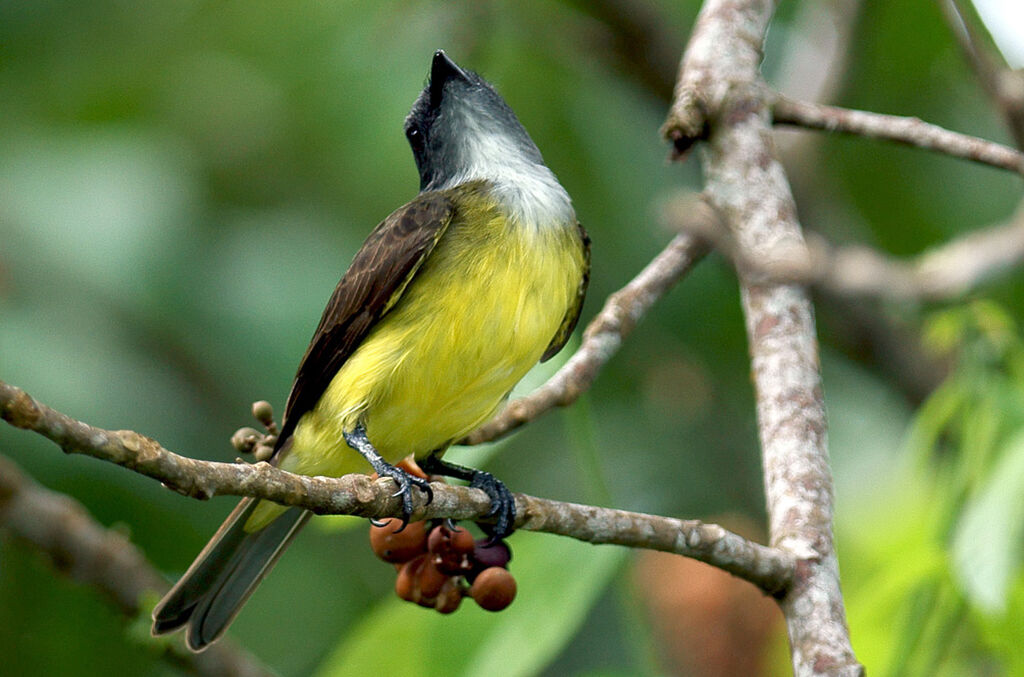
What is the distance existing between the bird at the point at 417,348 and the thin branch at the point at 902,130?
703mm

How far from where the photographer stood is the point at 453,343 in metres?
3.30

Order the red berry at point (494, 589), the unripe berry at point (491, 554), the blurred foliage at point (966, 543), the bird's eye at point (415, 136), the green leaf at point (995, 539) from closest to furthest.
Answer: the green leaf at point (995, 539), the blurred foliage at point (966, 543), the red berry at point (494, 589), the unripe berry at point (491, 554), the bird's eye at point (415, 136)

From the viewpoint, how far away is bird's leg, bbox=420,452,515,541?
2824mm

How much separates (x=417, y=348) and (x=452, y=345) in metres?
0.09

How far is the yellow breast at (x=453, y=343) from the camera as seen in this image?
10.9 ft

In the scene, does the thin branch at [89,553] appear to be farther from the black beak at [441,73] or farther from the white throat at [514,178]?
the black beak at [441,73]

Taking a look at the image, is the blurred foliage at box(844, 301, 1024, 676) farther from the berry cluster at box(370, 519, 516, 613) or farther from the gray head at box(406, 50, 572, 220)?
the gray head at box(406, 50, 572, 220)

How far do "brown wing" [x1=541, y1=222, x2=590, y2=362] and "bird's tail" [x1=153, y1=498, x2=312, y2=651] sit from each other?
0.85 m

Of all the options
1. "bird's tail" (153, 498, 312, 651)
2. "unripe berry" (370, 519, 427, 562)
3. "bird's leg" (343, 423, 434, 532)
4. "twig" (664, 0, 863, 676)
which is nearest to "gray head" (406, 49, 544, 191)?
"twig" (664, 0, 863, 676)

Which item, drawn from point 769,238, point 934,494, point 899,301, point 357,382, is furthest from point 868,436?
point 899,301

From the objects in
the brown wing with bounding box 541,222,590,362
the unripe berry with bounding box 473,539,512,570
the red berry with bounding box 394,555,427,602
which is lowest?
the red berry with bounding box 394,555,427,602

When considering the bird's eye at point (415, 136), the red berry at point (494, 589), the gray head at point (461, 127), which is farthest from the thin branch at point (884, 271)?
the bird's eye at point (415, 136)

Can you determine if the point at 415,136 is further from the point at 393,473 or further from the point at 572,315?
the point at 393,473

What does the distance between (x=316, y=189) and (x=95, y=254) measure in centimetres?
125
